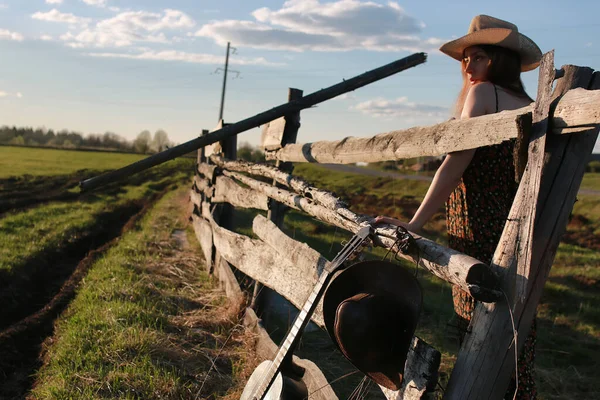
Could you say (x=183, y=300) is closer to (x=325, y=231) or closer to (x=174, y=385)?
(x=174, y=385)

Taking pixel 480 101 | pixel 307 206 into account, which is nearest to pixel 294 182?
pixel 307 206

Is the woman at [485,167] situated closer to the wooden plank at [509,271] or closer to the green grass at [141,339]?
the wooden plank at [509,271]

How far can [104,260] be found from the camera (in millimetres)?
7453

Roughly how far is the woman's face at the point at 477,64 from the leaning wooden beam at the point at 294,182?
41.2 inches

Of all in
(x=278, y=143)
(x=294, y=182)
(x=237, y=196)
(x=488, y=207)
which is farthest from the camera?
(x=237, y=196)

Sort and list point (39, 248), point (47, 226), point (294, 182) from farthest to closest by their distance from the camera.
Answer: point (47, 226) → point (39, 248) → point (294, 182)

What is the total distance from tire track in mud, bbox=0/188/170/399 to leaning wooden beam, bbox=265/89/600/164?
2788 mm

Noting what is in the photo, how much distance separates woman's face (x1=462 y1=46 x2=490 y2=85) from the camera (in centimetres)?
259

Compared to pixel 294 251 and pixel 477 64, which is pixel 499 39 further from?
pixel 294 251

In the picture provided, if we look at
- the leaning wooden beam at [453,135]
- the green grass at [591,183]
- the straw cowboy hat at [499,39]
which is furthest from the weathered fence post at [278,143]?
the green grass at [591,183]

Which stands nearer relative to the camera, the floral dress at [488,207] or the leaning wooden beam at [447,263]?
the leaning wooden beam at [447,263]

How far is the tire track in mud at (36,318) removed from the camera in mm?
4199

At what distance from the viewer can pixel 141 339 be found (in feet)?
14.3

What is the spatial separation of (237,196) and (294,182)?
5.95ft
